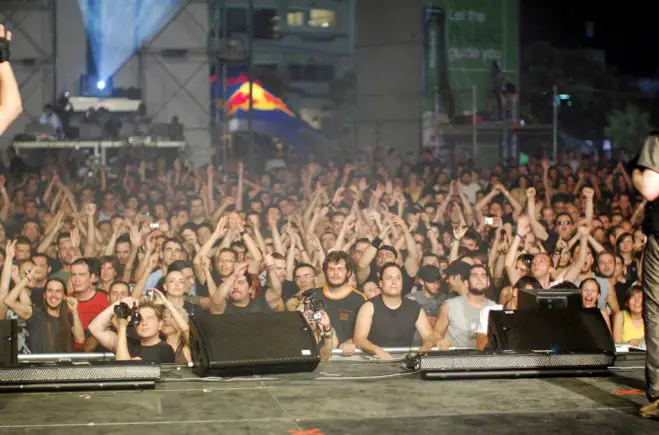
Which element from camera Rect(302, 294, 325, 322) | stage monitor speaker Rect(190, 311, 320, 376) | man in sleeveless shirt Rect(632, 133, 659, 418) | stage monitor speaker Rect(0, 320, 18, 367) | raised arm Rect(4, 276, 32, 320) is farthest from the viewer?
raised arm Rect(4, 276, 32, 320)

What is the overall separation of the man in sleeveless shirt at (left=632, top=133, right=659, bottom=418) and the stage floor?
0.55 feet

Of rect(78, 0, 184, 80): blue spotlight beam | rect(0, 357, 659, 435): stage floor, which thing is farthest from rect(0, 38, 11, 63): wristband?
rect(78, 0, 184, 80): blue spotlight beam

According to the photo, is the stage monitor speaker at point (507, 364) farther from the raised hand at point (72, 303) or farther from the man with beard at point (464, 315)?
the raised hand at point (72, 303)

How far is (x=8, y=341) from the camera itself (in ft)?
15.2

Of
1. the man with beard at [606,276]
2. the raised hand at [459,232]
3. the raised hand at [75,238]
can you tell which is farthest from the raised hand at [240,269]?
the man with beard at [606,276]

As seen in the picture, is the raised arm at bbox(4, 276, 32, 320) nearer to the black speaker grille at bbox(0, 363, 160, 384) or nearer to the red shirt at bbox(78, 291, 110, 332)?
the red shirt at bbox(78, 291, 110, 332)

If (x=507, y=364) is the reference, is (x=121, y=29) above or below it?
above

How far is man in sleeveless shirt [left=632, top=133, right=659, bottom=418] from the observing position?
13.1ft

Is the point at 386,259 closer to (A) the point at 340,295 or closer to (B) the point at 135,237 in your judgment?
(A) the point at 340,295

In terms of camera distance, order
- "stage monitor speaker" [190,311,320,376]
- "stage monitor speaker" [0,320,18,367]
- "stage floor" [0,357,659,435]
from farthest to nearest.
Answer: "stage monitor speaker" [190,311,320,376] < "stage monitor speaker" [0,320,18,367] < "stage floor" [0,357,659,435]

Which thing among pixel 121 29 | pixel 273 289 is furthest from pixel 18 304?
pixel 121 29

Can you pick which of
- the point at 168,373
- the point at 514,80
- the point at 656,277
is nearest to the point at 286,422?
the point at 168,373

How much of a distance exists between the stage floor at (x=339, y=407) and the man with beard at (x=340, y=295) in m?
1.62

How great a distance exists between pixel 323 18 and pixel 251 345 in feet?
77.2
